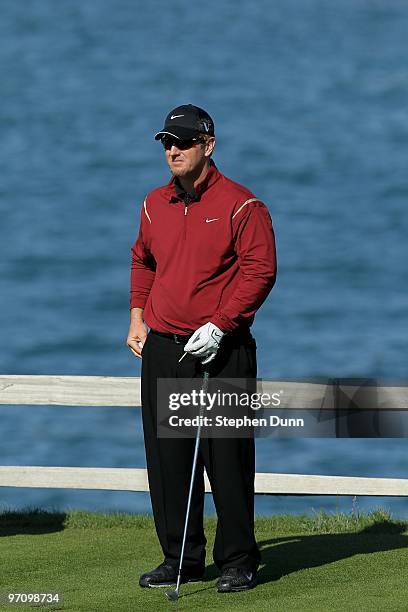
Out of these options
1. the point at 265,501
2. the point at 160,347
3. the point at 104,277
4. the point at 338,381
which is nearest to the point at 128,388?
the point at 338,381

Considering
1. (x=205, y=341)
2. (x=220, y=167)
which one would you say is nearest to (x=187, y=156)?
(x=205, y=341)

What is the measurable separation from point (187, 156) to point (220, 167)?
3859 centimetres

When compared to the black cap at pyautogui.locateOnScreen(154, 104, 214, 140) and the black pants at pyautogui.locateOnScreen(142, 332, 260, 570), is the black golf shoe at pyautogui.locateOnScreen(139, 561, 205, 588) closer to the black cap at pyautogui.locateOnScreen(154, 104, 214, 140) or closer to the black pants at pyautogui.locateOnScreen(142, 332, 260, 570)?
the black pants at pyautogui.locateOnScreen(142, 332, 260, 570)

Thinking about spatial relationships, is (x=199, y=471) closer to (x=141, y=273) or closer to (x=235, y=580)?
(x=235, y=580)

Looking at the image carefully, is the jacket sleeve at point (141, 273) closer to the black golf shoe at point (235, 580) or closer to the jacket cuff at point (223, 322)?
the jacket cuff at point (223, 322)

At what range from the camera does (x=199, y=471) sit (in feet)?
21.4

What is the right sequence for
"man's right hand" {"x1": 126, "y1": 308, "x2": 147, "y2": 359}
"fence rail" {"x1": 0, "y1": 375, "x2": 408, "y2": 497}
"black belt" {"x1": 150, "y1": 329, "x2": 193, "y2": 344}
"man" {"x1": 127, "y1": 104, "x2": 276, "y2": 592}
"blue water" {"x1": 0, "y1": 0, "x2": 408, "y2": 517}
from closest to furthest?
"man" {"x1": 127, "y1": 104, "x2": 276, "y2": 592}, "black belt" {"x1": 150, "y1": 329, "x2": 193, "y2": 344}, "man's right hand" {"x1": 126, "y1": 308, "x2": 147, "y2": 359}, "fence rail" {"x1": 0, "y1": 375, "x2": 408, "y2": 497}, "blue water" {"x1": 0, "y1": 0, "x2": 408, "y2": 517}

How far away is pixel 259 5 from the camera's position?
64312mm

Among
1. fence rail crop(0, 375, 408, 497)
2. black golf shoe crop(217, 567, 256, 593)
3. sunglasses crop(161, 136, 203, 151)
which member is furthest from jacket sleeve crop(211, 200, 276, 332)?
fence rail crop(0, 375, 408, 497)

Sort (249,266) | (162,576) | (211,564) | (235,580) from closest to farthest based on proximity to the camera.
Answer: (249,266) → (235,580) → (162,576) → (211,564)

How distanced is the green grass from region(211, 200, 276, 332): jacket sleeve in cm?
105

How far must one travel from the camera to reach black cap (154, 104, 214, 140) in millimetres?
6332

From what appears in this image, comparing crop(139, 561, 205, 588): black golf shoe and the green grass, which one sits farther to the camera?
crop(139, 561, 205, 588): black golf shoe

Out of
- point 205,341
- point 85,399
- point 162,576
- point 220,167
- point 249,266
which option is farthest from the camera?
point 220,167
